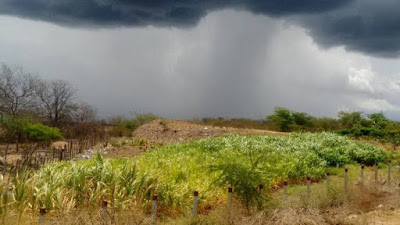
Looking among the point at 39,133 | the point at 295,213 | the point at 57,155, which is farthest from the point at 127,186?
the point at 39,133

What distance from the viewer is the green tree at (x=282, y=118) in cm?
4522

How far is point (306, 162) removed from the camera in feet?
Answer: 54.3

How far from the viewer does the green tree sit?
45.2 m

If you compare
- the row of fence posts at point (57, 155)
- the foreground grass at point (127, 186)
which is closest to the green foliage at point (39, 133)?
the row of fence posts at point (57, 155)

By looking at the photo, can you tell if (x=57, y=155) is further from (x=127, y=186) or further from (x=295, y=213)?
(x=295, y=213)

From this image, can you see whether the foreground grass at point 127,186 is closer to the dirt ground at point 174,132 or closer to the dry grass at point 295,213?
the dry grass at point 295,213

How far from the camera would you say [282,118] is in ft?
149

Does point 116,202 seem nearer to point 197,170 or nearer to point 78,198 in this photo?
point 78,198

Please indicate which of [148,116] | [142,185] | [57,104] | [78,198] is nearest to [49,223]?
[78,198]

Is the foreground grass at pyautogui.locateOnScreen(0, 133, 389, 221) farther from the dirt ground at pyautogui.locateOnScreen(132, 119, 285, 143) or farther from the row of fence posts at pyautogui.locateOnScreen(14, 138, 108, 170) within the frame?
the dirt ground at pyautogui.locateOnScreen(132, 119, 285, 143)

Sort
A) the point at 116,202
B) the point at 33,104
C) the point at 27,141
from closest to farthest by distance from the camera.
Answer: the point at 116,202
the point at 27,141
the point at 33,104

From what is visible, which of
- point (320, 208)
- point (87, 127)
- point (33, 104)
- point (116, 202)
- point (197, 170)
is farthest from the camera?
point (33, 104)

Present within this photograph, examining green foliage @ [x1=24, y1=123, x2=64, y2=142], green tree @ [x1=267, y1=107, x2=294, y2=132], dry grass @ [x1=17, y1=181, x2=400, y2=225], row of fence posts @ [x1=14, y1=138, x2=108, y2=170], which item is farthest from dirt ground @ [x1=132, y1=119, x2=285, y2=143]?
dry grass @ [x1=17, y1=181, x2=400, y2=225]

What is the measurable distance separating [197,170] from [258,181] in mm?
3620
